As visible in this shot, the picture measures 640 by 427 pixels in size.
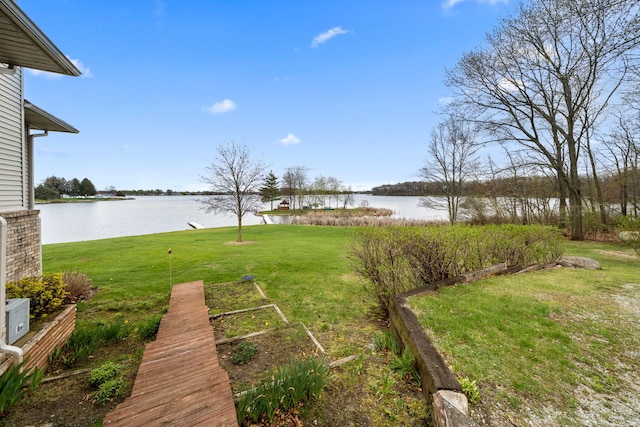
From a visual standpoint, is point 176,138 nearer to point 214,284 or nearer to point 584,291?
point 214,284

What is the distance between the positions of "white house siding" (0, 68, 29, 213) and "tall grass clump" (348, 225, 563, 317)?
260 inches

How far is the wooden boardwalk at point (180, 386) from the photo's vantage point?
166 centimetres

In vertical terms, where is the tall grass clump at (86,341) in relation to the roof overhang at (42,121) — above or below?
below

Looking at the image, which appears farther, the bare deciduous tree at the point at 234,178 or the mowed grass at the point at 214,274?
the bare deciduous tree at the point at 234,178

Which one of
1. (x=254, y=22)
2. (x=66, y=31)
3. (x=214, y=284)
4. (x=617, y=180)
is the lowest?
(x=214, y=284)

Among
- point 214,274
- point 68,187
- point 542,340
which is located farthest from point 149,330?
point 68,187

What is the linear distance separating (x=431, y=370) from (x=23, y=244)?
7.34 meters

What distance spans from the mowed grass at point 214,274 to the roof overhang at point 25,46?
3689 mm

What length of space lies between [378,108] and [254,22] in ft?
27.7

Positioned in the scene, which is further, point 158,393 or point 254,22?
point 254,22

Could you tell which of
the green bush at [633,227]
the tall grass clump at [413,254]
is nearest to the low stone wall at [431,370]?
A: the tall grass clump at [413,254]

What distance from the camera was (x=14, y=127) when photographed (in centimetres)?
490

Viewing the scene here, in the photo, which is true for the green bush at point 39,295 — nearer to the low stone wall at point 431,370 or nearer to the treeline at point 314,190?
the low stone wall at point 431,370

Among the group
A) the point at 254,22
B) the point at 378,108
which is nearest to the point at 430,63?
the point at 378,108
